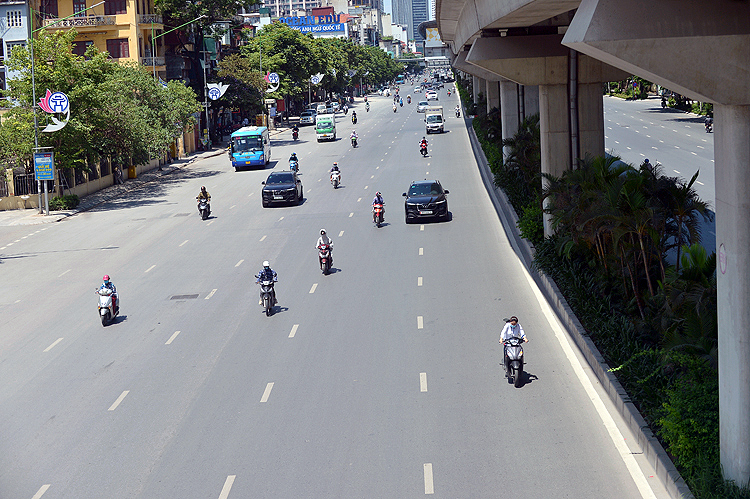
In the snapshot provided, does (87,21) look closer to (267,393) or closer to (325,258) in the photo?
(325,258)

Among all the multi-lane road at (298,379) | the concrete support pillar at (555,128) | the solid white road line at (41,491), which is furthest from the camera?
the concrete support pillar at (555,128)

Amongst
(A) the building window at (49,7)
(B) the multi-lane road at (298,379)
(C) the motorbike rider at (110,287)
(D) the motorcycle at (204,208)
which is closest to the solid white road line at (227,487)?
(B) the multi-lane road at (298,379)

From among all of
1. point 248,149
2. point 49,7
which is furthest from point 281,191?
point 49,7

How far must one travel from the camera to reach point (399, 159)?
54.8 m

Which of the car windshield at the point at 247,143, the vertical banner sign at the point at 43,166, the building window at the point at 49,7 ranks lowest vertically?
the vertical banner sign at the point at 43,166

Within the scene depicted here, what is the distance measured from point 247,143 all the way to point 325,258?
106ft

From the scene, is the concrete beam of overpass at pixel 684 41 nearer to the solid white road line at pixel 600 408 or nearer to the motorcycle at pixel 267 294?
the solid white road line at pixel 600 408

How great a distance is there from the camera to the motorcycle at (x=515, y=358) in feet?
47.0

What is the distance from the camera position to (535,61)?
23359 mm

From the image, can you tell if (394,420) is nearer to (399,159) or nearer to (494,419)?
(494,419)

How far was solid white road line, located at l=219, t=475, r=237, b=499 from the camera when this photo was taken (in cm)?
1084

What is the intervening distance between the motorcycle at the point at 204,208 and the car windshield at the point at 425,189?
29.3ft

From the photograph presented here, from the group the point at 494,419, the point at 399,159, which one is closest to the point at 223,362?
the point at 494,419

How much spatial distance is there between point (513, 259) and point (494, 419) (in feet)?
41.6
